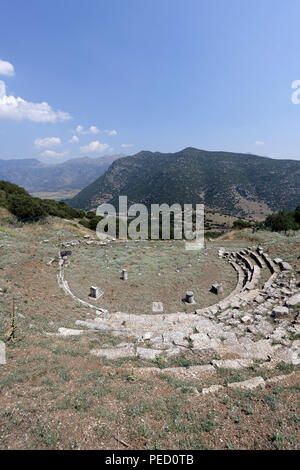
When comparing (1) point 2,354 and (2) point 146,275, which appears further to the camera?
(2) point 146,275

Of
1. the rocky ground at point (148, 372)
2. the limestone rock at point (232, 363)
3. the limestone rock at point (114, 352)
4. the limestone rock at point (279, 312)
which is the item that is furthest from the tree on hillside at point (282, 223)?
the limestone rock at point (114, 352)

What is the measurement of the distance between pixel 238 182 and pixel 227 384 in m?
164

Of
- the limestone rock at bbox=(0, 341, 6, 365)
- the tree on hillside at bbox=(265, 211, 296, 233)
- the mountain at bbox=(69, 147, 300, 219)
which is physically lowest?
the limestone rock at bbox=(0, 341, 6, 365)

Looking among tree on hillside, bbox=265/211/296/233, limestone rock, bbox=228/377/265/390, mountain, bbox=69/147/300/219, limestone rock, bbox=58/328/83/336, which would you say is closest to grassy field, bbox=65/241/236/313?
limestone rock, bbox=58/328/83/336

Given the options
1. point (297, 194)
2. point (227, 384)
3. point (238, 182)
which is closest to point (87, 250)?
point (227, 384)

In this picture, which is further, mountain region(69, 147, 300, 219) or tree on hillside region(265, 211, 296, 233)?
mountain region(69, 147, 300, 219)

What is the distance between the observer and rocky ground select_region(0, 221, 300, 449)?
4.30 m

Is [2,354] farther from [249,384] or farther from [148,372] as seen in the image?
[249,384]

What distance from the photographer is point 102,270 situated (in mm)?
18375

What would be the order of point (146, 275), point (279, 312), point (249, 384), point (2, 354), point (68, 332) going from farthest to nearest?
point (146, 275)
point (279, 312)
point (68, 332)
point (2, 354)
point (249, 384)

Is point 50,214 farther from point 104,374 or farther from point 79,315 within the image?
point 104,374

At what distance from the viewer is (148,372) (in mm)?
6816

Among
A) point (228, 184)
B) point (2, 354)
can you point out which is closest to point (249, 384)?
point (2, 354)

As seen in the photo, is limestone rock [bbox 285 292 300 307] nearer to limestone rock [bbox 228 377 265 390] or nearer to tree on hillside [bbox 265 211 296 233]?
limestone rock [bbox 228 377 265 390]
